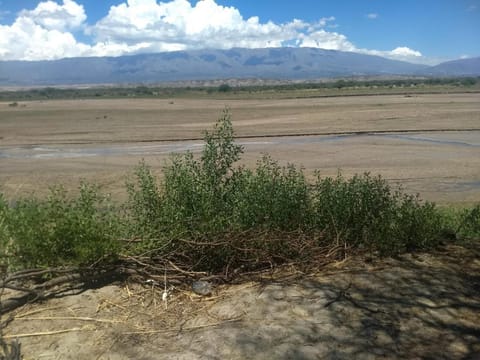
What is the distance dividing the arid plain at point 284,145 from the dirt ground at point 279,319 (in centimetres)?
1007

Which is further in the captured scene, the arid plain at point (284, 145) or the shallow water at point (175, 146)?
the shallow water at point (175, 146)

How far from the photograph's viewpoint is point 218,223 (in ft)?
20.0

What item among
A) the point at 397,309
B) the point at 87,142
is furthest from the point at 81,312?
the point at 87,142

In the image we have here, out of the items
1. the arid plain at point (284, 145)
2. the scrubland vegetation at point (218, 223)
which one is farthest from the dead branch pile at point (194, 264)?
the arid plain at point (284, 145)

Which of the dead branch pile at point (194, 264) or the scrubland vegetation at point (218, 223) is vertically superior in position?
the scrubland vegetation at point (218, 223)

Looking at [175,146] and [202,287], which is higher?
[202,287]

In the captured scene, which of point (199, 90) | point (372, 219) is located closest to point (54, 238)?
point (372, 219)

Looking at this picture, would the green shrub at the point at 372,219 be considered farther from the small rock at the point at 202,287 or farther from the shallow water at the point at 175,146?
the shallow water at the point at 175,146

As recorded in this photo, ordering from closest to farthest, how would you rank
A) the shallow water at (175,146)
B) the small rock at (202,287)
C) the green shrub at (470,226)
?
the small rock at (202,287) < the green shrub at (470,226) < the shallow water at (175,146)

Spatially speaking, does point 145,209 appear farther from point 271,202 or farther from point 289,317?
point 289,317

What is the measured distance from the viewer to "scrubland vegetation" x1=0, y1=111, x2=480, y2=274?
5332 millimetres

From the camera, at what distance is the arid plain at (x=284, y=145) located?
18.1 meters

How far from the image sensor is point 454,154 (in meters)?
21.9

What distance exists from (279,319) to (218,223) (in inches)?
64.9
